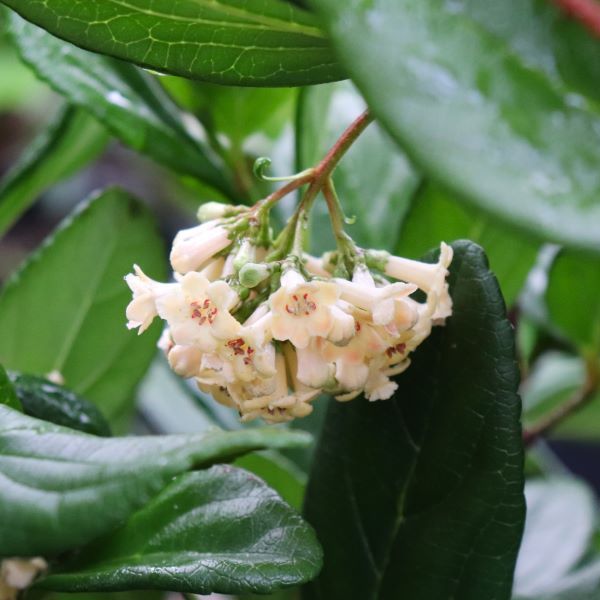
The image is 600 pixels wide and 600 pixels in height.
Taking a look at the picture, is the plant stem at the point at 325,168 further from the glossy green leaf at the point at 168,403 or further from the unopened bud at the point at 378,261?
the glossy green leaf at the point at 168,403

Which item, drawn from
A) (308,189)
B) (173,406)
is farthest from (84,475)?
(173,406)

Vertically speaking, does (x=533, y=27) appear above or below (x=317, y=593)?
above

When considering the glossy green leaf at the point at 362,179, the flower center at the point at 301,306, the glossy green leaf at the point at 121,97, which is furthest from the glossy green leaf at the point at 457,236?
the flower center at the point at 301,306

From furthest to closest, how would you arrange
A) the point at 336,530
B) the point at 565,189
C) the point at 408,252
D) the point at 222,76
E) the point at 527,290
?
the point at 527,290 < the point at 408,252 < the point at 336,530 < the point at 222,76 < the point at 565,189

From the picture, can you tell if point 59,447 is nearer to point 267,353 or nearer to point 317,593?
point 267,353

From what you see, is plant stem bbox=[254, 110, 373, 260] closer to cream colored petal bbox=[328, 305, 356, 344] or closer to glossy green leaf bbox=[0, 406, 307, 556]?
cream colored petal bbox=[328, 305, 356, 344]

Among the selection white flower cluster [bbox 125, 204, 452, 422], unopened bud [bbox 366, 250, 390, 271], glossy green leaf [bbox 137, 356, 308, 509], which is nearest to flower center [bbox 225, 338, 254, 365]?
white flower cluster [bbox 125, 204, 452, 422]

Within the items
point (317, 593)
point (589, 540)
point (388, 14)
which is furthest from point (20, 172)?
point (589, 540)
